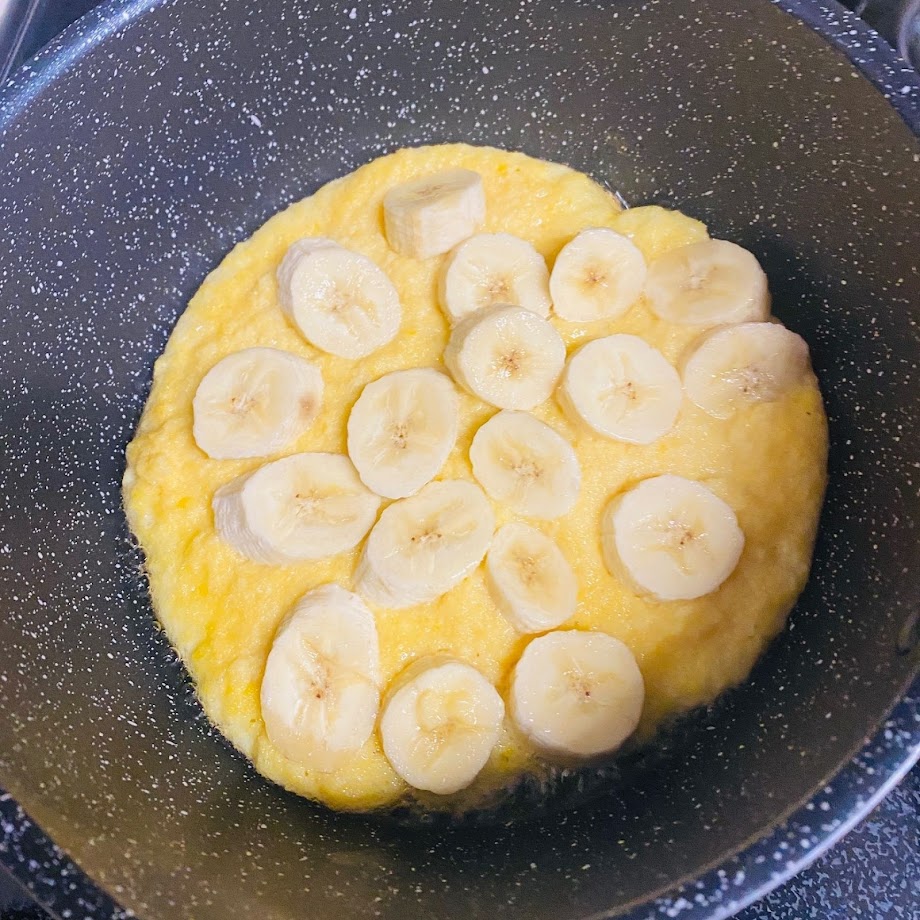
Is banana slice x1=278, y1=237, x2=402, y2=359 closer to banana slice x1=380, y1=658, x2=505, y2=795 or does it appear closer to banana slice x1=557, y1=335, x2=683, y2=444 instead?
banana slice x1=557, y1=335, x2=683, y2=444

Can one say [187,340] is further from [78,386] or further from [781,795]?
[781,795]

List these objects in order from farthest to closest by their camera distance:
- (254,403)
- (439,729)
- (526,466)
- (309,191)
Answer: (309,191) → (254,403) → (526,466) → (439,729)

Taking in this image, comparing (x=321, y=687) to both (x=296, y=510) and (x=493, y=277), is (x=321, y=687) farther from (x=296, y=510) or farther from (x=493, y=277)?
(x=493, y=277)

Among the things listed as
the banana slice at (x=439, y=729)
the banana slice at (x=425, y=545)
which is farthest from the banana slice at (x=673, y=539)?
the banana slice at (x=439, y=729)

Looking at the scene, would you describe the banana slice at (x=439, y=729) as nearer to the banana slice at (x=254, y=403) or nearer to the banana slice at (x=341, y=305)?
the banana slice at (x=254, y=403)

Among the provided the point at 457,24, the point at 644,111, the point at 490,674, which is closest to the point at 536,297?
the point at 644,111

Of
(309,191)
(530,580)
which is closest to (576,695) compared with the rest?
(530,580)
